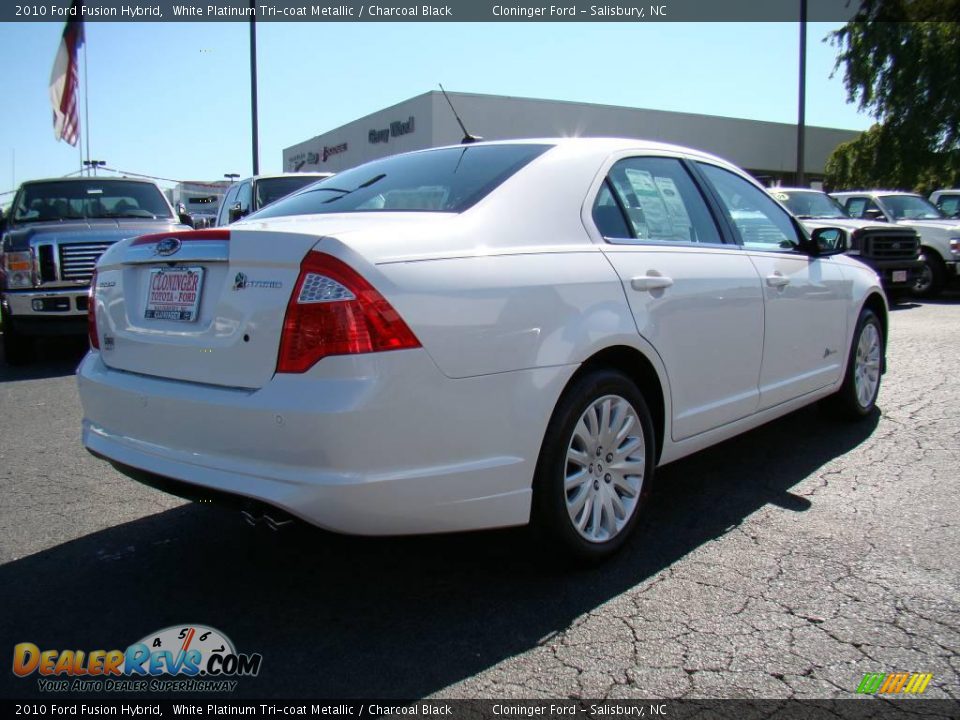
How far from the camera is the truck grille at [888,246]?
12336mm

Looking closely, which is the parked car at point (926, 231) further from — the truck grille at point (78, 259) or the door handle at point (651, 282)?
the door handle at point (651, 282)

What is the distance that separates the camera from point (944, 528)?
3.66 meters

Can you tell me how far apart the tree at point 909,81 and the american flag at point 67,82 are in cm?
2562

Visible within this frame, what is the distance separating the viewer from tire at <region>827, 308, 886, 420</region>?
5.35 m

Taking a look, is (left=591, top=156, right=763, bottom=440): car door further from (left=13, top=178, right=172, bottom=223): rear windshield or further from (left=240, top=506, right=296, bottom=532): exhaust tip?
(left=13, top=178, right=172, bottom=223): rear windshield

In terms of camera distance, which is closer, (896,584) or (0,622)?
(0,622)

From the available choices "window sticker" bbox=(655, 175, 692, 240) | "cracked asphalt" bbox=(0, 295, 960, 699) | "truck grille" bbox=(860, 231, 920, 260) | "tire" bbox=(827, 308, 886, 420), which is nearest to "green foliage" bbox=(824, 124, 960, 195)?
"truck grille" bbox=(860, 231, 920, 260)

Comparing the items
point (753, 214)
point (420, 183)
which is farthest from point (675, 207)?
point (420, 183)

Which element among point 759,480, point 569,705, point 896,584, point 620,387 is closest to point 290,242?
point 620,387

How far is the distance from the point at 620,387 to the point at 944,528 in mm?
1648

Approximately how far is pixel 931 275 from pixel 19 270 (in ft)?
43.8

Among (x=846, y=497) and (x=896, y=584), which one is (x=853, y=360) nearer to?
(x=846, y=497)

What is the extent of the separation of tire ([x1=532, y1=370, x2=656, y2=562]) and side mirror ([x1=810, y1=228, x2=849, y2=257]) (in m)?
2.08

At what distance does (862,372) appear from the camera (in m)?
5.50
